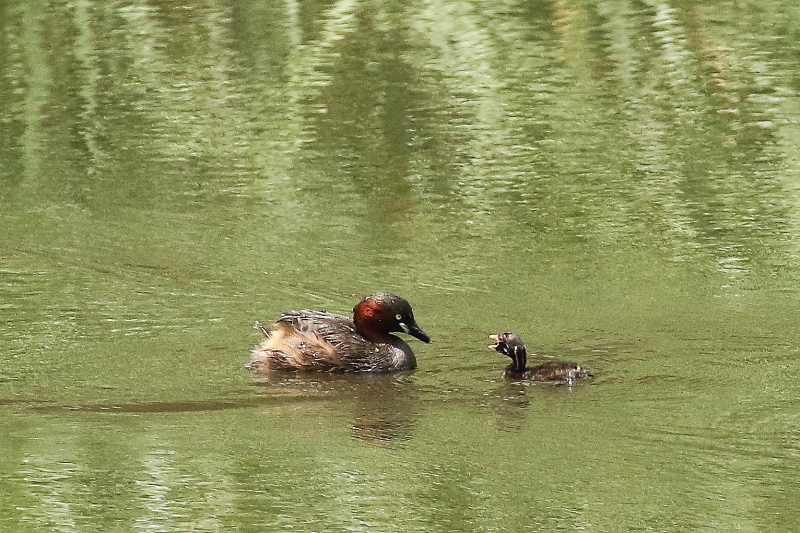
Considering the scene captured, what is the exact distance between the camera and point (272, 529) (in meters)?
5.70

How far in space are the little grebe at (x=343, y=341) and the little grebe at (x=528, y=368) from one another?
1.81 feet

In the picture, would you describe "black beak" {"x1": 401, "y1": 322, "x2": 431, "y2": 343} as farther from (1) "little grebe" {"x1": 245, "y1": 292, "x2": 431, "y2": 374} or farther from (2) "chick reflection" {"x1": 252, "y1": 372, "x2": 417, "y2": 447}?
(2) "chick reflection" {"x1": 252, "y1": 372, "x2": 417, "y2": 447}

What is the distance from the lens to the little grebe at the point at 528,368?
7.98 m

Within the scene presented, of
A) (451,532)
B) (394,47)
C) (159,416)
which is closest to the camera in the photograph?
(451,532)

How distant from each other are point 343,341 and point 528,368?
1.02 metres

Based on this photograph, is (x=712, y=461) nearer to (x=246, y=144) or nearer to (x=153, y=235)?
(x=153, y=235)

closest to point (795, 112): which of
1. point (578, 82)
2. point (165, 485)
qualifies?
point (578, 82)

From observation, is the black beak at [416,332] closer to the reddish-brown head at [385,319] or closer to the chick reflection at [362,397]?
the reddish-brown head at [385,319]

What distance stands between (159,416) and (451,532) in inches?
83.8

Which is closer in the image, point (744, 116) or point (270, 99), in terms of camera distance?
point (744, 116)

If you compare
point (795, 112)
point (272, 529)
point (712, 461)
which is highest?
point (272, 529)

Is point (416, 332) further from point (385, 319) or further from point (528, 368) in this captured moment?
point (528, 368)

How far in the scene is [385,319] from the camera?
28.5 ft

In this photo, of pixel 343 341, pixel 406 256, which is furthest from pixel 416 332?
pixel 406 256
